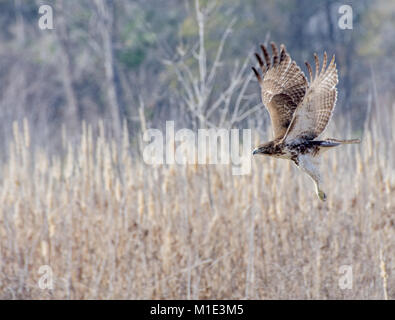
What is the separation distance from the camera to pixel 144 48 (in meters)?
15.1

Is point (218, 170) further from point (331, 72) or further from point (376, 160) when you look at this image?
point (331, 72)

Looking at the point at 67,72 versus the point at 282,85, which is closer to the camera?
the point at 282,85

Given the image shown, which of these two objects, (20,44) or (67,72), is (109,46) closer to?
(67,72)

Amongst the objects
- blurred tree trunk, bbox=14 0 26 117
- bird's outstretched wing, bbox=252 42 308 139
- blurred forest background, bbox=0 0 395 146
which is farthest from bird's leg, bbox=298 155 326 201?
A: blurred tree trunk, bbox=14 0 26 117

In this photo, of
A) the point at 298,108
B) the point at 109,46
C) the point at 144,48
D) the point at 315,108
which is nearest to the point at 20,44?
the point at 144,48

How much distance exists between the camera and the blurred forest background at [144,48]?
45.3 feet

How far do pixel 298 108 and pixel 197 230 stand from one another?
97.8 inches

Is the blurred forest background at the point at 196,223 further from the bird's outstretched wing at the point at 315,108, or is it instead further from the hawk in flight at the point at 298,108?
the bird's outstretched wing at the point at 315,108

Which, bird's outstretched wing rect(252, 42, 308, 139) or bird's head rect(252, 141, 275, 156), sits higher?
bird's outstretched wing rect(252, 42, 308, 139)

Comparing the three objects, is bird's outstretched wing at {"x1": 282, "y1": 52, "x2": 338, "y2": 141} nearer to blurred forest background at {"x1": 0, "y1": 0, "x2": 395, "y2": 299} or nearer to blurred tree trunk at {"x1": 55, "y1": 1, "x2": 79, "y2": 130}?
blurred forest background at {"x1": 0, "y1": 0, "x2": 395, "y2": 299}

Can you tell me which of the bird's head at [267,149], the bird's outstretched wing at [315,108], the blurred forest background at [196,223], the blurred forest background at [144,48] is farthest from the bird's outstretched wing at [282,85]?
the blurred forest background at [144,48]

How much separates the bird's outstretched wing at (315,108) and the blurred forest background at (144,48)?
869cm

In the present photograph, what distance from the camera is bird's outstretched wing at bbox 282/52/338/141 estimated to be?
12.3 feet

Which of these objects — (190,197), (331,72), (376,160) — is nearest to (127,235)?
(190,197)
